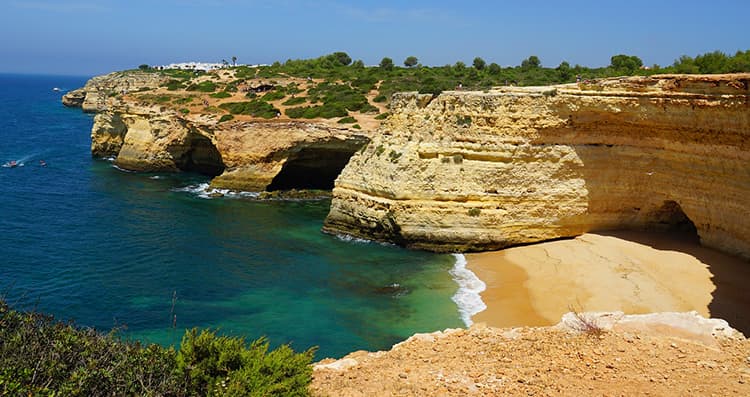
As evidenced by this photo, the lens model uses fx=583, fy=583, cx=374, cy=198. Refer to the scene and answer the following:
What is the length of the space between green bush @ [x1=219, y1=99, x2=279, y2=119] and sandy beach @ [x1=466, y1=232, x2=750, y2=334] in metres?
20.0

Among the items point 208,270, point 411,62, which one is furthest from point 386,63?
point 208,270

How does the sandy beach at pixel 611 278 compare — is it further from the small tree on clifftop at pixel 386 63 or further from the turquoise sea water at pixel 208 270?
the small tree on clifftop at pixel 386 63

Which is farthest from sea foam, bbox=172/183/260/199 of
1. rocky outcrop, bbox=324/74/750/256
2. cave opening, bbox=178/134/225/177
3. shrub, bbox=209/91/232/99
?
rocky outcrop, bbox=324/74/750/256

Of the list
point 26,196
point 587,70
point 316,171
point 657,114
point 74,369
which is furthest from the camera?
point 587,70

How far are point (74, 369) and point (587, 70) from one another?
5567cm

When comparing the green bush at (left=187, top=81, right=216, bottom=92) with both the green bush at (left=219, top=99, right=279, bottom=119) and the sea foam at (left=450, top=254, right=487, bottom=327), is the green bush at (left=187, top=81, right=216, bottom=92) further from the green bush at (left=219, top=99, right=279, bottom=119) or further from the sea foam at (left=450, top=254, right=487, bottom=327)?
the sea foam at (left=450, top=254, right=487, bottom=327)

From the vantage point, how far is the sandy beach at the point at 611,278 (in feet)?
60.1

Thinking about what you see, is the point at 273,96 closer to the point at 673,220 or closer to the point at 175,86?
the point at 175,86

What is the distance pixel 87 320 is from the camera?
17.6 meters

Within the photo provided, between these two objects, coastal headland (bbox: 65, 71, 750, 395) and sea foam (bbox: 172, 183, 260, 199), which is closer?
coastal headland (bbox: 65, 71, 750, 395)

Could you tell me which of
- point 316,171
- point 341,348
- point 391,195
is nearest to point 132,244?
point 391,195

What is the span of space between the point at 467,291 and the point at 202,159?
29279 mm

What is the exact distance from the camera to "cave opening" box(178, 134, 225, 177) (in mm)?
43281

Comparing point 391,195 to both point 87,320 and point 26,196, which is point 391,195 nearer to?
point 87,320
